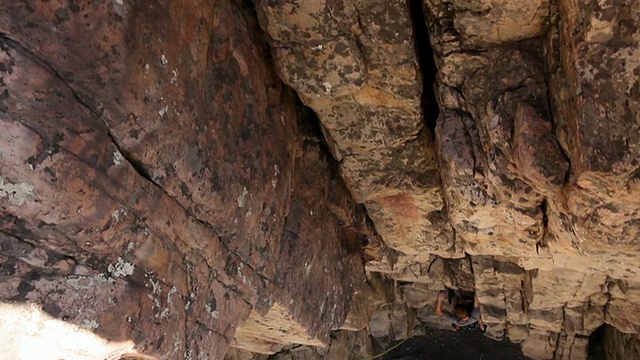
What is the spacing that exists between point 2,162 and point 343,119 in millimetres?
2306

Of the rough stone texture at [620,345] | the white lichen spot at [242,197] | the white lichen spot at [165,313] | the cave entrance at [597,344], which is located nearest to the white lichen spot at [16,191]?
the white lichen spot at [165,313]

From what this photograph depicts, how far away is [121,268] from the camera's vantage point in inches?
122

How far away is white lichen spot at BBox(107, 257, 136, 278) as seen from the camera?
306 cm

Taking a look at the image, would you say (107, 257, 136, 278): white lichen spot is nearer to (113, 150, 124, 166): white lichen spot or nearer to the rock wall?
(113, 150, 124, 166): white lichen spot

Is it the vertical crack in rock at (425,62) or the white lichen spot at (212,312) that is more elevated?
the vertical crack in rock at (425,62)

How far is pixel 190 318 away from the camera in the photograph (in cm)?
362

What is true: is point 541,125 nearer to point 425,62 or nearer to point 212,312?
point 425,62

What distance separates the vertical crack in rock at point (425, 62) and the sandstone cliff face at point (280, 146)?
15mm

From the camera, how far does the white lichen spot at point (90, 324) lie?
2.88 m

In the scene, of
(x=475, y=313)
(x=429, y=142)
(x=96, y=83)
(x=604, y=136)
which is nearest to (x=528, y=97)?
(x=604, y=136)

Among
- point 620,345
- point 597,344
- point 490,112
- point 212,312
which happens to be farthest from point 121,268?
point 597,344

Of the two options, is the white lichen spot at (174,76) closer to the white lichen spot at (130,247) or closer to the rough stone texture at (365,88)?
the rough stone texture at (365,88)

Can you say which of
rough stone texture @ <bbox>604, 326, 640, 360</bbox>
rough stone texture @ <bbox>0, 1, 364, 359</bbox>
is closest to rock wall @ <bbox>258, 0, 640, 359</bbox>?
rough stone texture @ <bbox>0, 1, 364, 359</bbox>

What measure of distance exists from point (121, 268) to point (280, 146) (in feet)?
4.83
